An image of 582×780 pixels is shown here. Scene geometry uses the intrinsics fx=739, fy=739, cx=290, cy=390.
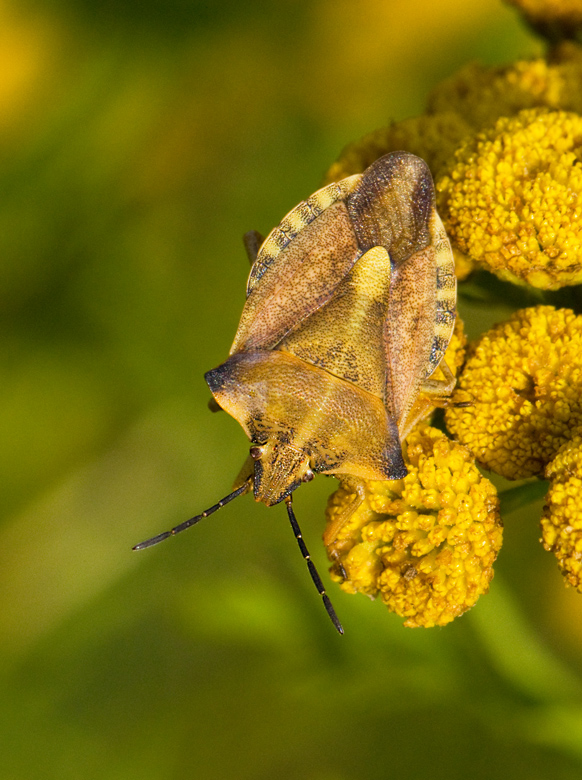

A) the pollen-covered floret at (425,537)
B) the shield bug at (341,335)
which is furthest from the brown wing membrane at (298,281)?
the pollen-covered floret at (425,537)

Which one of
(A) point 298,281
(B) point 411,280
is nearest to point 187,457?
(A) point 298,281

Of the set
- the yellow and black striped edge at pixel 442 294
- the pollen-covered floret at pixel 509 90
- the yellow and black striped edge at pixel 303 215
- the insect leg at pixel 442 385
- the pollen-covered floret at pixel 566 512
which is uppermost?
the yellow and black striped edge at pixel 303 215

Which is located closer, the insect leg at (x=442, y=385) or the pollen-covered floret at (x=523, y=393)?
the pollen-covered floret at (x=523, y=393)

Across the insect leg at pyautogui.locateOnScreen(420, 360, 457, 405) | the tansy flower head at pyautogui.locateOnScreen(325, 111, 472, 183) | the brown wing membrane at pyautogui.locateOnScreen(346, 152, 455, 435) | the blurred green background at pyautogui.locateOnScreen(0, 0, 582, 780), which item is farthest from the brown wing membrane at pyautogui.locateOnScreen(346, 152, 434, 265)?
the blurred green background at pyautogui.locateOnScreen(0, 0, 582, 780)

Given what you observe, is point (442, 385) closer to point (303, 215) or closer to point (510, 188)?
point (510, 188)

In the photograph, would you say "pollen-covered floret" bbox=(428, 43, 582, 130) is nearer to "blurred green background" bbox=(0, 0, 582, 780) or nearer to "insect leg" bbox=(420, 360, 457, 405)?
"insect leg" bbox=(420, 360, 457, 405)

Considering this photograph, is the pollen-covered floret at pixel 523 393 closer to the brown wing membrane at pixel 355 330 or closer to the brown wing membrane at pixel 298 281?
the brown wing membrane at pixel 355 330
